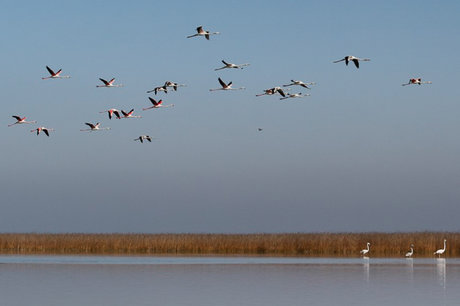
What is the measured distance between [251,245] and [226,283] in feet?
57.0

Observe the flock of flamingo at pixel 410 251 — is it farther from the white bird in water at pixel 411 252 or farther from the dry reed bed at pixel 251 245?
the dry reed bed at pixel 251 245

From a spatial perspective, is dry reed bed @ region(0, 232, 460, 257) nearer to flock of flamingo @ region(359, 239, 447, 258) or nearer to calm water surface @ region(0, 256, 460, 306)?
flock of flamingo @ region(359, 239, 447, 258)

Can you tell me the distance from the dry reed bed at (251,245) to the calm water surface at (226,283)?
6.61 meters

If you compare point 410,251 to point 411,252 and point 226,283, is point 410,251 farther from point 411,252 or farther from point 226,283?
point 226,283

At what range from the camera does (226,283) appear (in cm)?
2139

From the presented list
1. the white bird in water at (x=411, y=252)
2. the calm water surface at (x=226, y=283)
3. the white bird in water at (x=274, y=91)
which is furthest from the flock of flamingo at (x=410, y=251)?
the white bird in water at (x=274, y=91)

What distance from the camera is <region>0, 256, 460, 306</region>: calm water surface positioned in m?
17.6

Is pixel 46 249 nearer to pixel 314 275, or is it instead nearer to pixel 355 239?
pixel 355 239

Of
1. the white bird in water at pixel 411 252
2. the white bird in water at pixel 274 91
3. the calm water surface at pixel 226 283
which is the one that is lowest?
the calm water surface at pixel 226 283

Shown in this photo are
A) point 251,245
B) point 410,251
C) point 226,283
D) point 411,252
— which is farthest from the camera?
point 251,245

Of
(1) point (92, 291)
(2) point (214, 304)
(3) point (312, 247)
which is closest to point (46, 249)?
(3) point (312, 247)

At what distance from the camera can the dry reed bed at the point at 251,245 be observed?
37.1m

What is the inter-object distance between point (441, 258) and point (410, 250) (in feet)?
8.93

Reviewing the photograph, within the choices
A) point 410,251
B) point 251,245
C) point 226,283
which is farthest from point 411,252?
point 226,283
